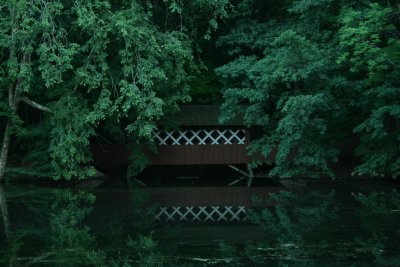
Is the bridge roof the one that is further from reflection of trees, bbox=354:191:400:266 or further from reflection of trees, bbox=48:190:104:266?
reflection of trees, bbox=354:191:400:266

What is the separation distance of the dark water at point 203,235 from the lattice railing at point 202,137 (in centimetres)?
756

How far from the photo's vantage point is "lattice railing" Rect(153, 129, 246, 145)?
79.3 ft

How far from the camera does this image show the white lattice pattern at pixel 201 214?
1315cm

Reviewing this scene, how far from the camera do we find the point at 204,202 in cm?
1627

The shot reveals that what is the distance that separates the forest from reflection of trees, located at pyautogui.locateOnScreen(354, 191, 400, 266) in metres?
3.13

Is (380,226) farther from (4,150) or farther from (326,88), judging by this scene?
(4,150)

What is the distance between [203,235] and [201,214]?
2789 millimetres

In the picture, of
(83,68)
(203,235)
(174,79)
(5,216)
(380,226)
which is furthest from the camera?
(174,79)

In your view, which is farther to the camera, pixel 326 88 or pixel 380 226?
pixel 326 88

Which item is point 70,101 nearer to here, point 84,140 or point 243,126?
point 84,140

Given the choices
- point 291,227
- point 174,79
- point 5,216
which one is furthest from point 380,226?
point 174,79

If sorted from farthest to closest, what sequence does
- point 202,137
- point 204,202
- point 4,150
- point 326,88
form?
1. point 202,137
2. point 4,150
3. point 326,88
4. point 204,202

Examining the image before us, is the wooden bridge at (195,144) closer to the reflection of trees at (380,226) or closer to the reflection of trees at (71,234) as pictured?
the reflection of trees at (71,234)

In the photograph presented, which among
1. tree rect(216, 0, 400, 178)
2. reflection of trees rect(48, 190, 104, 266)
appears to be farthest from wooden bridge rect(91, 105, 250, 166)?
reflection of trees rect(48, 190, 104, 266)
